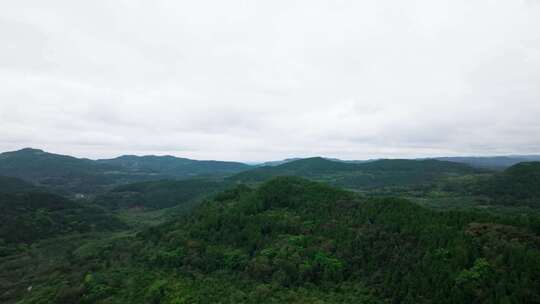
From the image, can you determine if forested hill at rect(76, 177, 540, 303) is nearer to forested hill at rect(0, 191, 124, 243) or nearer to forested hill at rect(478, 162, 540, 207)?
forested hill at rect(0, 191, 124, 243)

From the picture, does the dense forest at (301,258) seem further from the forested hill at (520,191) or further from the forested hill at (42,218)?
the forested hill at (520,191)

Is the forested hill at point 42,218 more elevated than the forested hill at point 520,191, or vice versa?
the forested hill at point 520,191

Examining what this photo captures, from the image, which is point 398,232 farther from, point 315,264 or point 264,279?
point 264,279

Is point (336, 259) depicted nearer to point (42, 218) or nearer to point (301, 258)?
point (301, 258)

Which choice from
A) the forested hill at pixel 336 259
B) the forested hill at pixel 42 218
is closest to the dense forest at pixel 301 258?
the forested hill at pixel 336 259

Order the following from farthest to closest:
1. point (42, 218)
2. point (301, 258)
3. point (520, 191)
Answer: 1. point (520, 191)
2. point (42, 218)
3. point (301, 258)

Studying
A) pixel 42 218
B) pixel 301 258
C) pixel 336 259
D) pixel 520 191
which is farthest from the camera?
pixel 520 191

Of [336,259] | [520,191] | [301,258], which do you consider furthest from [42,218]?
[520,191]

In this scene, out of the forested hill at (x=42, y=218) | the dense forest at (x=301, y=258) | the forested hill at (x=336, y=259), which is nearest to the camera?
the forested hill at (x=336, y=259)

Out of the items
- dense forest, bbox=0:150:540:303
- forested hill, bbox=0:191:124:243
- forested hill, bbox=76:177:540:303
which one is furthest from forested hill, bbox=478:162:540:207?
forested hill, bbox=0:191:124:243
